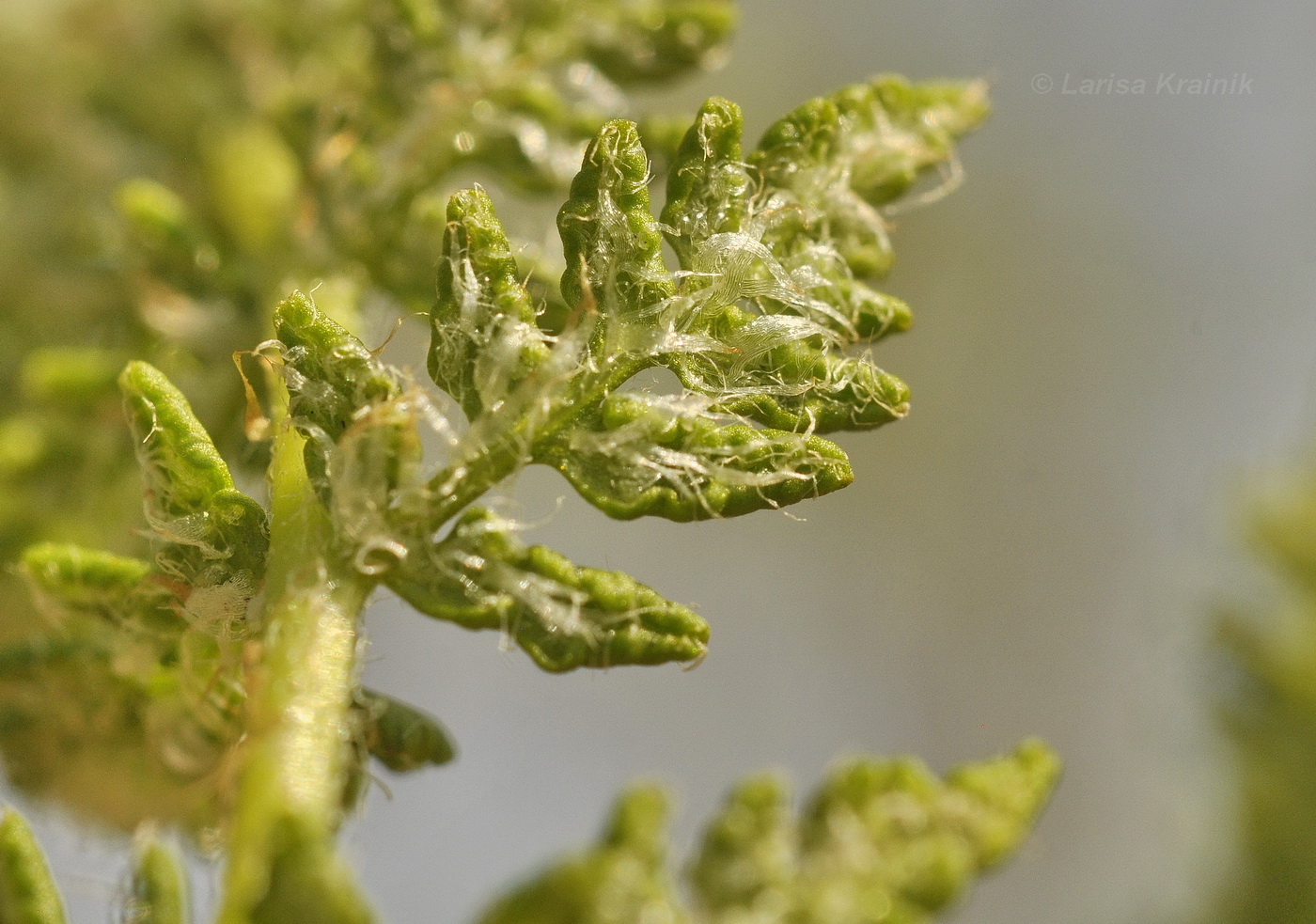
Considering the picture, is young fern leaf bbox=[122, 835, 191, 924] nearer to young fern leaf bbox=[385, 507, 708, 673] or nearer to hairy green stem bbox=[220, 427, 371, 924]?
hairy green stem bbox=[220, 427, 371, 924]

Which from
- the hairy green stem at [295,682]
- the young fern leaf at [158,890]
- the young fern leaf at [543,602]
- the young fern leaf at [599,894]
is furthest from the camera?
the young fern leaf at [158,890]

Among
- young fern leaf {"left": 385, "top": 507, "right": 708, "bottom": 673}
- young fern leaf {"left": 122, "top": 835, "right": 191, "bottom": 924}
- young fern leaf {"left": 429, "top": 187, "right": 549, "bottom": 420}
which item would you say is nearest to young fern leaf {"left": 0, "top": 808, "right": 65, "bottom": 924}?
young fern leaf {"left": 122, "top": 835, "right": 191, "bottom": 924}

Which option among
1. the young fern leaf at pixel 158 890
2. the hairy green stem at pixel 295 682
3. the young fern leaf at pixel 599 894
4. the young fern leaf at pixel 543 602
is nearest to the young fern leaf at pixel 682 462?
the young fern leaf at pixel 543 602

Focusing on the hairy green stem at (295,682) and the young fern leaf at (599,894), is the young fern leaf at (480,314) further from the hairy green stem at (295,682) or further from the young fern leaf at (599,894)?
the young fern leaf at (599,894)

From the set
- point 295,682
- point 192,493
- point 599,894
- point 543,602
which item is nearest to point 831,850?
point 599,894

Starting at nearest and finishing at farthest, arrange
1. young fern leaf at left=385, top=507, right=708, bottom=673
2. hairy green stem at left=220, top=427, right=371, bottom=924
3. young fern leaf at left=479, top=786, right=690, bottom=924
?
young fern leaf at left=479, top=786, right=690, bottom=924
hairy green stem at left=220, top=427, right=371, bottom=924
young fern leaf at left=385, top=507, right=708, bottom=673

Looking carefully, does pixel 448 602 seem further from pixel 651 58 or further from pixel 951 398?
pixel 951 398

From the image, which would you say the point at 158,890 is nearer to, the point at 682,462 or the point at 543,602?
the point at 543,602
